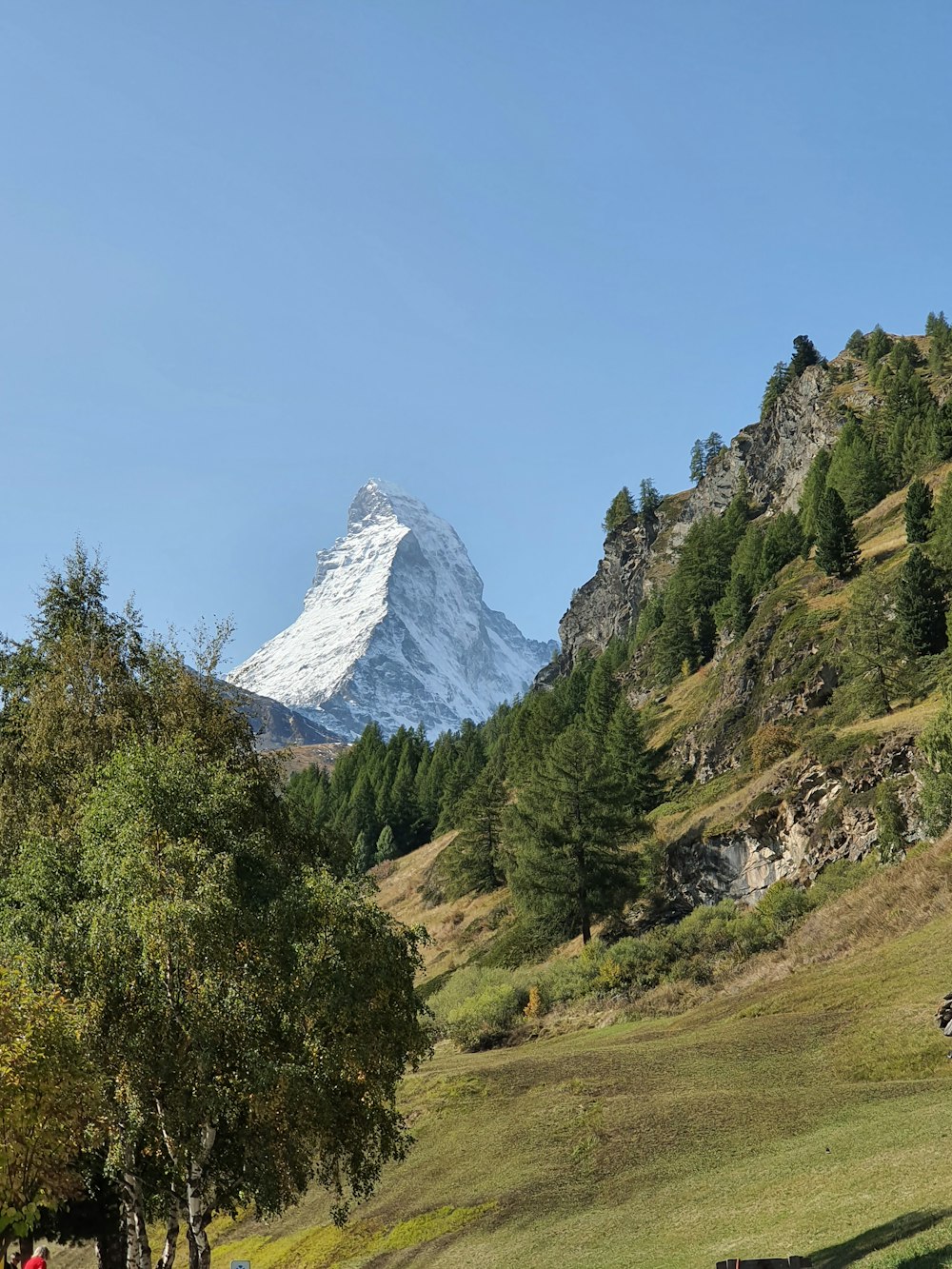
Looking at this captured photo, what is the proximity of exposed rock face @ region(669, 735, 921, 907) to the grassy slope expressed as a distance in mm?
12763

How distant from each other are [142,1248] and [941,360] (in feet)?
530

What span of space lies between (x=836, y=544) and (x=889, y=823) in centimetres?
4660

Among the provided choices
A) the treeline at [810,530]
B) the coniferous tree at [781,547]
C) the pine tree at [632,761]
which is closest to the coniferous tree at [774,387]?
the treeline at [810,530]

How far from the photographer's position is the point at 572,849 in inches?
2403

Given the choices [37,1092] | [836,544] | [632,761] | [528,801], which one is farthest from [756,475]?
[37,1092]

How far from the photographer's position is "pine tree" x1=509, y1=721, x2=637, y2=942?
2383 inches

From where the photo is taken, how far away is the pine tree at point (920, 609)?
6888cm

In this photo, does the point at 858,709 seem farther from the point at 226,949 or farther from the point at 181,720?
the point at 226,949

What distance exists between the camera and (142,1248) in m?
19.0

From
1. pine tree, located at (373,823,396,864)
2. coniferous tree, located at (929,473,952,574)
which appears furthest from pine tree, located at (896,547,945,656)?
pine tree, located at (373,823,396,864)

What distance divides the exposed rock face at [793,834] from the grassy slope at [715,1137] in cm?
1276

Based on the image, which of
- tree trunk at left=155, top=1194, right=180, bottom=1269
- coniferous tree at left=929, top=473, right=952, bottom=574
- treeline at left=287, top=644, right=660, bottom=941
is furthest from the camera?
coniferous tree at left=929, top=473, right=952, bottom=574

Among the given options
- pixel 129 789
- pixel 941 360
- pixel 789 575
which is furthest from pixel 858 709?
pixel 941 360

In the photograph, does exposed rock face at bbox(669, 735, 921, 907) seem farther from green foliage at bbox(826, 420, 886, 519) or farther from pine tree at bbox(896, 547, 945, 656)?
green foliage at bbox(826, 420, 886, 519)
